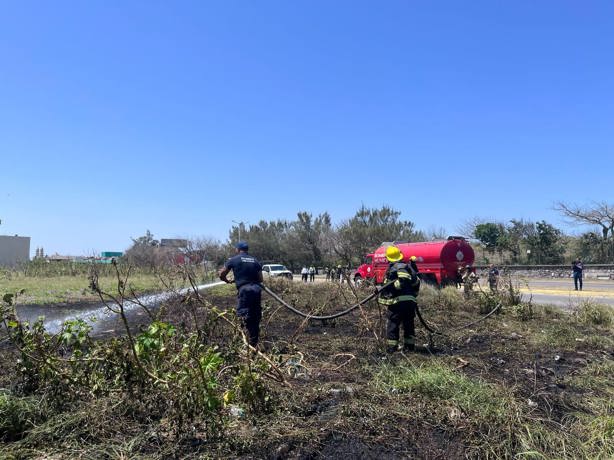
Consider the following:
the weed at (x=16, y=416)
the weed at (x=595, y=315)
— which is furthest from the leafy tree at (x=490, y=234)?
the weed at (x=16, y=416)

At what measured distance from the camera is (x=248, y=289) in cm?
659

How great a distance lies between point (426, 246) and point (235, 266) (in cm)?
1565

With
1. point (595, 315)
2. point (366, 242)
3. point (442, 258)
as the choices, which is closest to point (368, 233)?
point (366, 242)

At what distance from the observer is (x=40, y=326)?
14.0ft

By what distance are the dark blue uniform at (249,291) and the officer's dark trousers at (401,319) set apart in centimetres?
189

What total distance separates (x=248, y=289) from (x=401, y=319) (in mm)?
2235

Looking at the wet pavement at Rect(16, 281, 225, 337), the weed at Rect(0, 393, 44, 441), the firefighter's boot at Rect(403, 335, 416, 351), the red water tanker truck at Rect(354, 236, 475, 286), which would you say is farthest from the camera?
the red water tanker truck at Rect(354, 236, 475, 286)

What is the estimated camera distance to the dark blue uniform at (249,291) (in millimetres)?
6551

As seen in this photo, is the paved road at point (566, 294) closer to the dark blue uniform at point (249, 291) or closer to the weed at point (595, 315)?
the weed at point (595, 315)

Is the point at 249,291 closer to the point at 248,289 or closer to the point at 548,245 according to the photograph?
the point at 248,289

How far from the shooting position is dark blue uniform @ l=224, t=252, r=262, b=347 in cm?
655

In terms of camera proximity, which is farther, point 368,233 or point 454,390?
point 368,233

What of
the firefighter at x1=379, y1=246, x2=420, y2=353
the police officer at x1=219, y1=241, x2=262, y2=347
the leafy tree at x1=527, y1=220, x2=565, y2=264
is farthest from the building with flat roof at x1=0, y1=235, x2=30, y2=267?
the firefighter at x1=379, y1=246, x2=420, y2=353

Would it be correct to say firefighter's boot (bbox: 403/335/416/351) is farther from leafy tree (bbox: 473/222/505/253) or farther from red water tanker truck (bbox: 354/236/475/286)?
leafy tree (bbox: 473/222/505/253)
